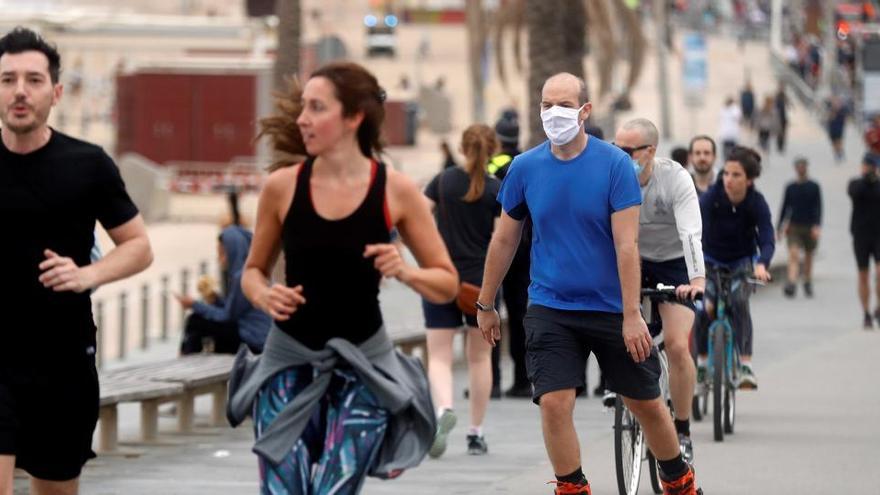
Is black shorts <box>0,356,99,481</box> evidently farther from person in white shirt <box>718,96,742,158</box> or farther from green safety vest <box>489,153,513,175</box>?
person in white shirt <box>718,96,742,158</box>

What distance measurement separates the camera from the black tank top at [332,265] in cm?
600

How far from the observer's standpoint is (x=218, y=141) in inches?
1673

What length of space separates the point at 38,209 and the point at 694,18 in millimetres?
82428

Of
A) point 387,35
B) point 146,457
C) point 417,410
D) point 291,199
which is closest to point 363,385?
point 417,410

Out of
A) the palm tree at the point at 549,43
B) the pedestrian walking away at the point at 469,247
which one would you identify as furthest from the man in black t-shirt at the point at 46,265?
the palm tree at the point at 549,43

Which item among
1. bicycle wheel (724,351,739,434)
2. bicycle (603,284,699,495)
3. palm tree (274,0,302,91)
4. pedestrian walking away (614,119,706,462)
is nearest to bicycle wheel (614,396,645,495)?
bicycle (603,284,699,495)

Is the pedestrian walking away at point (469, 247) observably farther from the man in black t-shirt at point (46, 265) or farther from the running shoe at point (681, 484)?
the man in black t-shirt at point (46, 265)

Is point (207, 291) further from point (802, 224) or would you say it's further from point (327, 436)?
point (802, 224)

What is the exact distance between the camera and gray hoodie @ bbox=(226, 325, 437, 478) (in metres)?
6.02

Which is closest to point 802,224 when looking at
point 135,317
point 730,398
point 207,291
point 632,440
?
point 135,317

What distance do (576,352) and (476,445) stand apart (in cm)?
385

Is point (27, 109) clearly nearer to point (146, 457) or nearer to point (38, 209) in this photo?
point (38, 209)

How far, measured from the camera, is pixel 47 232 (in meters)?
6.21

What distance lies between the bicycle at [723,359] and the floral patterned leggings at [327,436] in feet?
19.1
